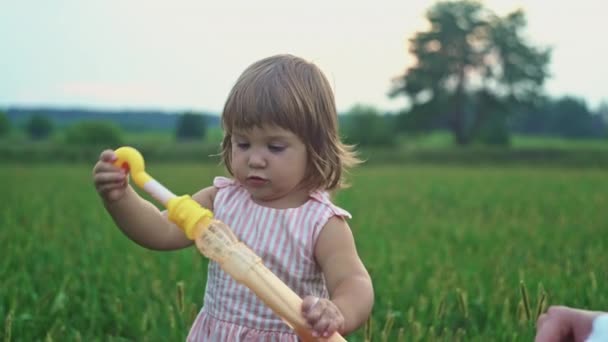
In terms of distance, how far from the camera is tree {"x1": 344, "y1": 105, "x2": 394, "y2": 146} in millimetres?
48250

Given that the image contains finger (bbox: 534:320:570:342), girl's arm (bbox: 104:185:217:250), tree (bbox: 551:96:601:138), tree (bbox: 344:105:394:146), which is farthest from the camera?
tree (bbox: 551:96:601:138)

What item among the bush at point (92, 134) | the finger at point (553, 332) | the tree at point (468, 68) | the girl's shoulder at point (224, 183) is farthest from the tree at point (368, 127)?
the finger at point (553, 332)

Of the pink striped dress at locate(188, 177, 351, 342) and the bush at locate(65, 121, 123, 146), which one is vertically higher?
the pink striped dress at locate(188, 177, 351, 342)

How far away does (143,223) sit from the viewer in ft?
7.00

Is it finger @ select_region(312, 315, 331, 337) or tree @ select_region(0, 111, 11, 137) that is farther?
tree @ select_region(0, 111, 11, 137)

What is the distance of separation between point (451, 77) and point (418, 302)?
143 ft

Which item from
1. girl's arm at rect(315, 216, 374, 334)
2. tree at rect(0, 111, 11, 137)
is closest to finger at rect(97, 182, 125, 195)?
girl's arm at rect(315, 216, 374, 334)

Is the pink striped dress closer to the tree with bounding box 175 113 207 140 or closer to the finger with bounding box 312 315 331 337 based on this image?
the finger with bounding box 312 315 331 337

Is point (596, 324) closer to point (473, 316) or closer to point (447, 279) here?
point (473, 316)

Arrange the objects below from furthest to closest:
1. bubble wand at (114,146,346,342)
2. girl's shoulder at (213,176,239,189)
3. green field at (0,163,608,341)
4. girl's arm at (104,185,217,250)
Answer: green field at (0,163,608,341) < girl's shoulder at (213,176,239,189) < girl's arm at (104,185,217,250) < bubble wand at (114,146,346,342)

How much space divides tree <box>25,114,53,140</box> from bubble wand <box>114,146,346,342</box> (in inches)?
1932

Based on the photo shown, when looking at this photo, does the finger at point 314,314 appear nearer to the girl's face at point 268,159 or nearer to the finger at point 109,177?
the girl's face at point 268,159

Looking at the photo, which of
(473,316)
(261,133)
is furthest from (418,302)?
(261,133)

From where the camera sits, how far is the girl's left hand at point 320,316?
61.1 inches
